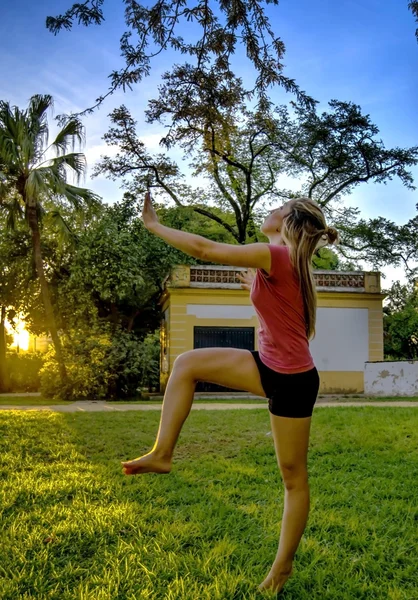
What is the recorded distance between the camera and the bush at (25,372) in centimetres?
2194

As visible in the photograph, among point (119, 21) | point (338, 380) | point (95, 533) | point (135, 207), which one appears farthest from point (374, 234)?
point (95, 533)

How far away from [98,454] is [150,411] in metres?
4.18

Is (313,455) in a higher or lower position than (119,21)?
lower

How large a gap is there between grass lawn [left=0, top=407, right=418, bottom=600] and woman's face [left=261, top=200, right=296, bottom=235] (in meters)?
1.76

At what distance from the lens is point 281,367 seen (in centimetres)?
239

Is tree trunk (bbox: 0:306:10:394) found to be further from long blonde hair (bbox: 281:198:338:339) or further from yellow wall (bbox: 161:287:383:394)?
long blonde hair (bbox: 281:198:338:339)

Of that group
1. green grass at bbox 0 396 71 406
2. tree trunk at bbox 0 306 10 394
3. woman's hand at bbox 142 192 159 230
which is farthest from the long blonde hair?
tree trunk at bbox 0 306 10 394

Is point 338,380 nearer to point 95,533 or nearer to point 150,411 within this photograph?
point 150,411

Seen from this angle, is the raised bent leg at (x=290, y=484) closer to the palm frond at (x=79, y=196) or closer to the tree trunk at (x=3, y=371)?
the palm frond at (x=79, y=196)

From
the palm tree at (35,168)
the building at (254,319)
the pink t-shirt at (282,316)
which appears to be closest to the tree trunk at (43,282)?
the palm tree at (35,168)

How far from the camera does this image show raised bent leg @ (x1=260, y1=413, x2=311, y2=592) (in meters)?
2.41

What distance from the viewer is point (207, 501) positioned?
4.21 m

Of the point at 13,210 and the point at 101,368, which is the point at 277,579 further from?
the point at 13,210

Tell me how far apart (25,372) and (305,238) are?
21398 millimetres
